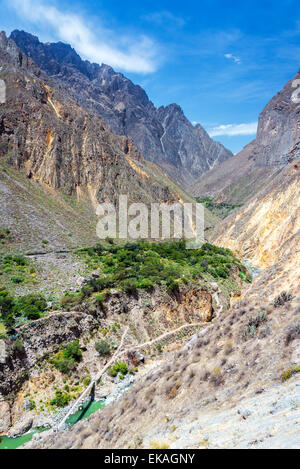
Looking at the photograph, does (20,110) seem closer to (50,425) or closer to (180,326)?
(180,326)

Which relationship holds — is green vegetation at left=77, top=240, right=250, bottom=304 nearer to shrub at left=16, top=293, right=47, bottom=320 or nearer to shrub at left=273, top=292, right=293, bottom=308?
shrub at left=16, top=293, right=47, bottom=320

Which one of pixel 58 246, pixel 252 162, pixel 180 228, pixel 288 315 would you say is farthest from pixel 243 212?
pixel 252 162

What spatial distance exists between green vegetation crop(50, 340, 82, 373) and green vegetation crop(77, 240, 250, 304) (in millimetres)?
4127

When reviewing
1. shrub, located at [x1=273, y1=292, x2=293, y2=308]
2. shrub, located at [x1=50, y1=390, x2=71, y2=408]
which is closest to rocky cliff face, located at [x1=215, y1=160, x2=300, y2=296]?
shrub, located at [x1=273, y1=292, x2=293, y2=308]

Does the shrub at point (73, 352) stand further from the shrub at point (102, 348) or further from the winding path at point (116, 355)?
the winding path at point (116, 355)

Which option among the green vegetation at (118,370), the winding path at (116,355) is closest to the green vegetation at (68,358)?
the winding path at (116,355)

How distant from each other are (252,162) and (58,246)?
144878 millimetres

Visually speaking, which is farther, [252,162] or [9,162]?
[252,162]

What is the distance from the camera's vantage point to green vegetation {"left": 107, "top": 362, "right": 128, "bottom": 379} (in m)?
19.2

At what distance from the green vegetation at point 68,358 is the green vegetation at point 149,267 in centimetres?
413

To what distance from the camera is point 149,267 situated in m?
30.5

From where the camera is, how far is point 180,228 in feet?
218
